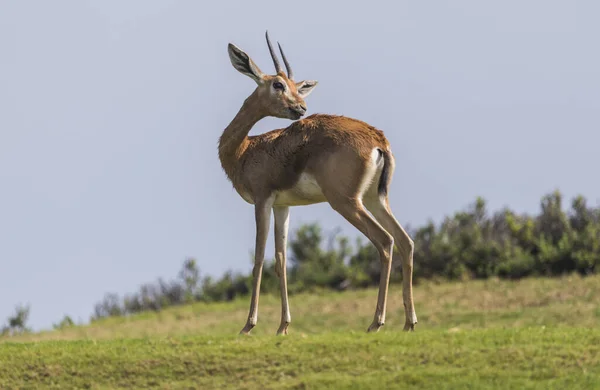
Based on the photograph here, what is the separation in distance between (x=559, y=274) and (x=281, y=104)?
44.4ft

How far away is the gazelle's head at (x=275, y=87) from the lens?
44.9ft

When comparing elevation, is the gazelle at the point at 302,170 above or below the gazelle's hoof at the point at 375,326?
above

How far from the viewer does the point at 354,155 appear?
13.0 m

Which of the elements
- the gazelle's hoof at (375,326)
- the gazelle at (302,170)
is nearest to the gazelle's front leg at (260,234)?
the gazelle at (302,170)

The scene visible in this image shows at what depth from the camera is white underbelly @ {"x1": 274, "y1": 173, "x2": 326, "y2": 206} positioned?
13.2m

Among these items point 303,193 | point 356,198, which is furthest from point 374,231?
point 303,193

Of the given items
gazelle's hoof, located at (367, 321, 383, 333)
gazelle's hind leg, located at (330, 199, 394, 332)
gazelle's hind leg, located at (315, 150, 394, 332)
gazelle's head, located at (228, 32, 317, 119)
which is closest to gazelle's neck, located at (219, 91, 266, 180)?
gazelle's head, located at (228, 32, 317, 119)

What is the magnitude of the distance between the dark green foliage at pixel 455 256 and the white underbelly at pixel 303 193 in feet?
43.0

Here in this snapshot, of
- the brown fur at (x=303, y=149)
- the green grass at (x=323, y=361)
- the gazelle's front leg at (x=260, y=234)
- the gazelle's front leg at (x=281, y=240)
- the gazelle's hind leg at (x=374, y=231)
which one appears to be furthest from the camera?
the gazelle's front leg at (x=281, y=240)

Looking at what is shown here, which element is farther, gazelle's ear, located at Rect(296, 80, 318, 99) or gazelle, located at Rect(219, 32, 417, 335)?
gazelle's ear, located at Rect(296, 80, 318, 99)

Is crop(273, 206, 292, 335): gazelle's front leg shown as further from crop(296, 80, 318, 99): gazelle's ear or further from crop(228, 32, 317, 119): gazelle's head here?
crop(296, 80, 318, 99): gazelle's ear

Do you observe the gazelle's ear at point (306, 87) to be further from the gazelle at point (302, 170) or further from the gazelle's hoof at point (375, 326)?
the gazelle's hoof at point (375, 326)

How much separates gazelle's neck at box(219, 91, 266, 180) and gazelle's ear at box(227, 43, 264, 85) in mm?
231

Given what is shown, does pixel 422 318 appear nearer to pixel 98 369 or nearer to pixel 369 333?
pixel 369 333
